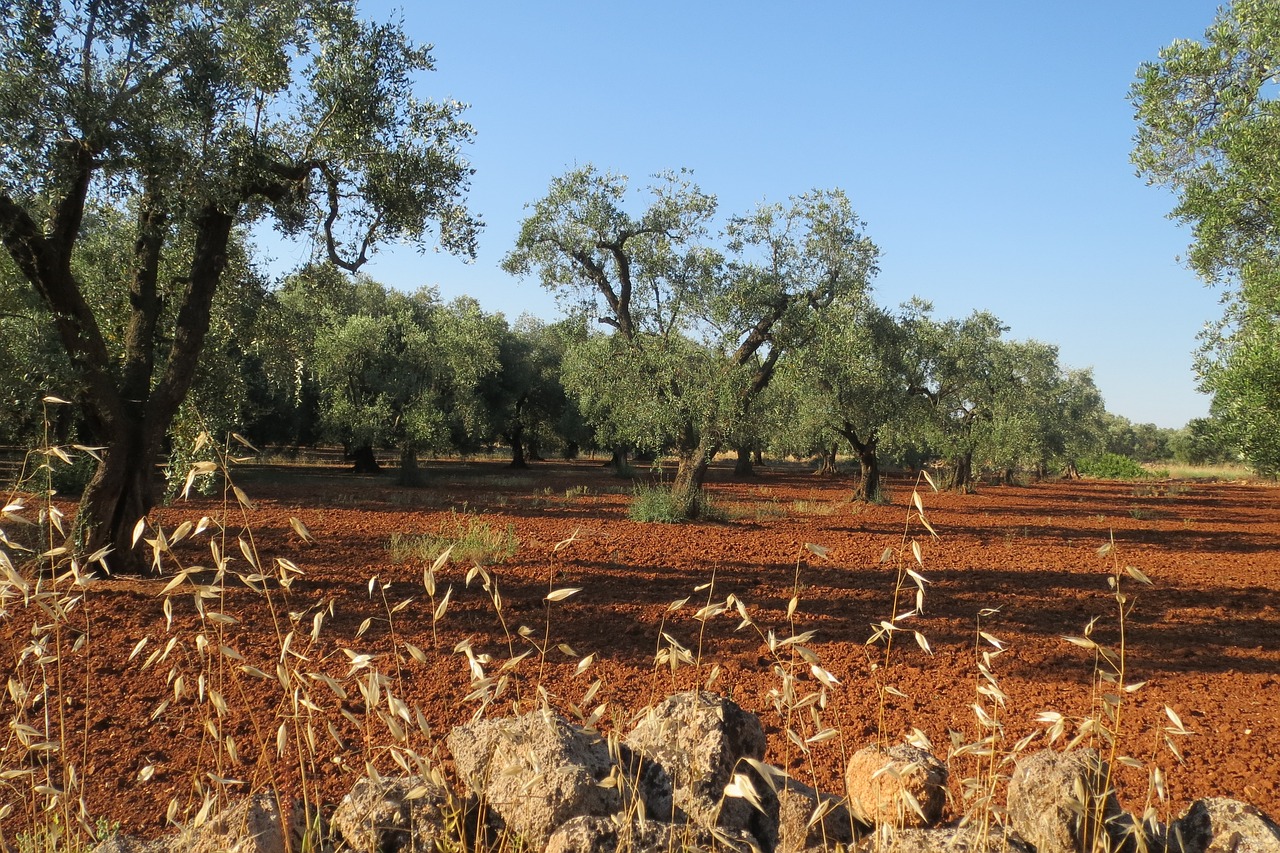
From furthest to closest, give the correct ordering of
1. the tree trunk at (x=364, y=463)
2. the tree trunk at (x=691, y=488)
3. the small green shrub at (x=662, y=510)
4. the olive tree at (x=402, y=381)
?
1. the tree trunk at (x=364, y=463)
2. the olive tree at (x=402, y=381)
3. the tree trunk at (x=691, y=488)
4. the small green shrub at (x=662, y=510)

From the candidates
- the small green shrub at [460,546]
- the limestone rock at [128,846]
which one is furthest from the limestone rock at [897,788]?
the small green shrub at [460,546]

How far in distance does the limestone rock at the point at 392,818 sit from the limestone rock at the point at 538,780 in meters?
0.20

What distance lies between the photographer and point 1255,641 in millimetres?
9500

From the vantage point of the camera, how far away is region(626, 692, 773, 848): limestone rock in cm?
334

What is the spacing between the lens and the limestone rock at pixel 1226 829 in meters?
2.94

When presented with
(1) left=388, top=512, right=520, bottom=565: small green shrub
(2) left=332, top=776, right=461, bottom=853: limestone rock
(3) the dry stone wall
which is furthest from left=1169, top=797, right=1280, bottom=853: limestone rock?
(1) left=388, top=512, right=520, bottom=565: small green shrub

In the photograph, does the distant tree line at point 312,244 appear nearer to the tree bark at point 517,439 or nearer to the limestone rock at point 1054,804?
the limestone rock at point 1054,804

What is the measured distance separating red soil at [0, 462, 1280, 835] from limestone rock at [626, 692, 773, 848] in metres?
0.31

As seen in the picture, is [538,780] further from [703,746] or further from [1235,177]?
[1235,177]

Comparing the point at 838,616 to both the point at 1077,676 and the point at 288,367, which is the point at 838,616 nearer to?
the point at 1077,676

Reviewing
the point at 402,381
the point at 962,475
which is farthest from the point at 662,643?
the point at 962,475

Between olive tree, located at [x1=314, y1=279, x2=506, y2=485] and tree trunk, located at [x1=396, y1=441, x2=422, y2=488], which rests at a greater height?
olive tree, located at [x1=314, y1=279, x2=506, y2=485]

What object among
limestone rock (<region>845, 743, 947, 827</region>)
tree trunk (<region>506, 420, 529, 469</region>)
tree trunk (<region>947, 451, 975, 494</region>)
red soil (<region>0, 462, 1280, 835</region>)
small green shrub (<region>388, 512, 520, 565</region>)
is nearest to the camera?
limestone rock (<region>845, 743, 947, 827</region>)

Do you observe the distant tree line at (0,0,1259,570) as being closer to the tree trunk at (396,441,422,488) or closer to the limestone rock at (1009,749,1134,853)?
the limestone rock at (1009,749,1134,853)
